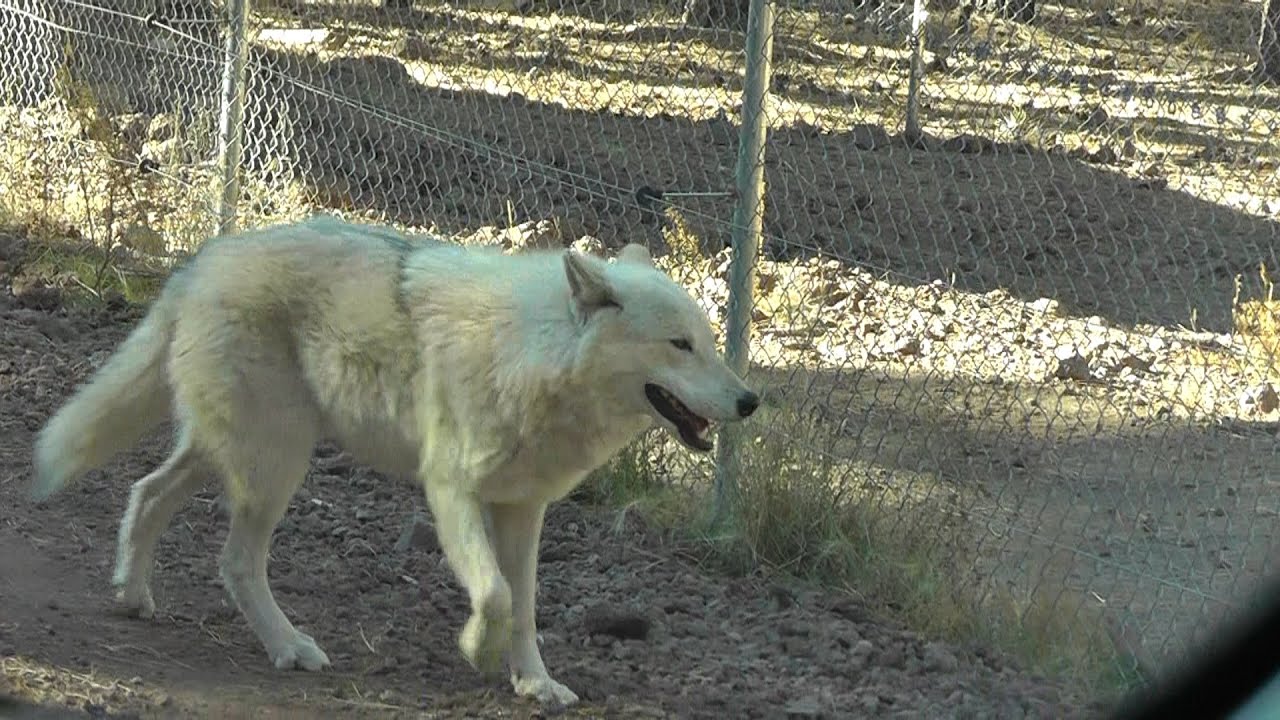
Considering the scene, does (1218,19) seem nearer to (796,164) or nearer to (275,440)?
(275,440)

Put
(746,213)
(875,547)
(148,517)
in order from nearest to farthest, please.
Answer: (148,517) → (875,547) → (746,213)

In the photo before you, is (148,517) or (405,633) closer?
(148,517)

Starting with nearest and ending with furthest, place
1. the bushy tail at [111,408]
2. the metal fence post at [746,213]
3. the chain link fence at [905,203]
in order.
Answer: the bushy tail at [111,408] → the chain link fence at [905,203] → the metal fence post at [746,213]

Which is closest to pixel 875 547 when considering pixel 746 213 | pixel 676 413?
pixel 746 213

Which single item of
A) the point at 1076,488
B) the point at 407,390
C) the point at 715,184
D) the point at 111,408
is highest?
the point at 407,390

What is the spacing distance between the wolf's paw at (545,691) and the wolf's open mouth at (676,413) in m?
0.84

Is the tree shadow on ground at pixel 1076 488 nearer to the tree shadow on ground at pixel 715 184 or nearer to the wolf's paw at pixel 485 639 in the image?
the tree shadow on ground at pixel 715 184

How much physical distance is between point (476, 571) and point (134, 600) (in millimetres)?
1290

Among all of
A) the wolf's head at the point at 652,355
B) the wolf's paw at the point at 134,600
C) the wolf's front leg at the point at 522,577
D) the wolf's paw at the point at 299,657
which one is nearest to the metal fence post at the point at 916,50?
the wolf's head at the point at 652,355

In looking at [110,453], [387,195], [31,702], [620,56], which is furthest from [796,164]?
[31,702]

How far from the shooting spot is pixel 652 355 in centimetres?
438

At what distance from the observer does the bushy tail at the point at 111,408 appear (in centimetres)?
507

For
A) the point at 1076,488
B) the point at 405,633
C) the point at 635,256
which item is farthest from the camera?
the point at 1076,488

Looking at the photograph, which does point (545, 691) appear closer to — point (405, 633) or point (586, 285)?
point (405, 633)
